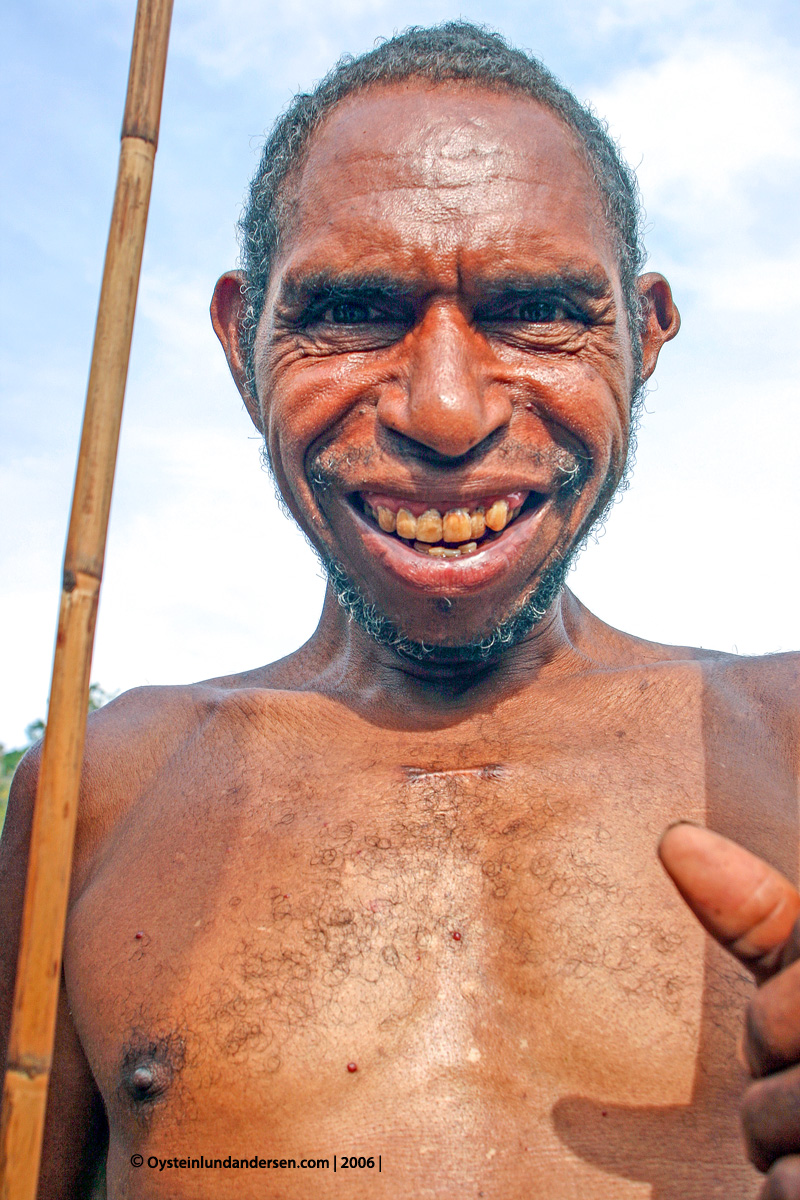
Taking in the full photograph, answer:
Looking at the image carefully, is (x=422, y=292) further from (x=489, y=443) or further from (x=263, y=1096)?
(x=263, y=1096)

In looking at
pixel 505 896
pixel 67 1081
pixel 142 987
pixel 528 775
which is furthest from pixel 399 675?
pixel 67 1081

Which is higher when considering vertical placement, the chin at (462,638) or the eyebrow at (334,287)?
the eyebrow at (334,287)

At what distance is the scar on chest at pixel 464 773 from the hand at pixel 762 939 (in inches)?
39.4

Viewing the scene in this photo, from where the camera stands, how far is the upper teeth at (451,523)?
2303 mm

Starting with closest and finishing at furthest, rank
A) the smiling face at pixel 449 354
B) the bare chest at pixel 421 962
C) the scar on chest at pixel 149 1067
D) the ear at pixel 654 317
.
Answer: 1. the bare chest at pixel 421 962
2. the scar on chest at pixel 149 1067
3. the smiling face at pixel 449 354
4. the ear at pixel 654 317

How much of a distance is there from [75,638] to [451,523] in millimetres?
1202

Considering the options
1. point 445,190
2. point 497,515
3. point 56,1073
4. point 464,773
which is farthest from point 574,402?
point 56,1073

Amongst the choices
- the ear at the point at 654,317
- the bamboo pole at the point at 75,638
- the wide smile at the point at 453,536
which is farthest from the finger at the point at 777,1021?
the ear at the point at 654,317

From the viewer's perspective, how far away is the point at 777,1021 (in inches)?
45.9

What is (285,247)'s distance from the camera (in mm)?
2586

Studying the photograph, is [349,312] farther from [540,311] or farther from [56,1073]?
[56,1073]

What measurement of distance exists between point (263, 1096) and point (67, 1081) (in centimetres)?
78

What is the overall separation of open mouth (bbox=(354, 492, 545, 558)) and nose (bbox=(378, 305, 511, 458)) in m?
0.15

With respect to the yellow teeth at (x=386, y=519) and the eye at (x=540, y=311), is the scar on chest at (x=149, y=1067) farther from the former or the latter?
the eye at (x=540, y=311)
